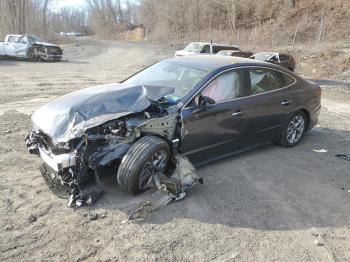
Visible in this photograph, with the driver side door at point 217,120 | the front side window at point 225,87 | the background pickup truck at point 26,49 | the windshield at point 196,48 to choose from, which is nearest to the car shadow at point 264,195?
the driver side door at point 217,120

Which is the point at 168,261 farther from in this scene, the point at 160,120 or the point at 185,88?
the point at 185,88

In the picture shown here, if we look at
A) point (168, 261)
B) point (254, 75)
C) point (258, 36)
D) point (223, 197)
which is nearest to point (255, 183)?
point (223, 197)

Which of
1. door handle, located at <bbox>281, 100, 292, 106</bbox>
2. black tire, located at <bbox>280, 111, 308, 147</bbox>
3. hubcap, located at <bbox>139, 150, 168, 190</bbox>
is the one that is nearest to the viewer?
hubcap, located at <bbox>139, 150, 168, 190</bbox>

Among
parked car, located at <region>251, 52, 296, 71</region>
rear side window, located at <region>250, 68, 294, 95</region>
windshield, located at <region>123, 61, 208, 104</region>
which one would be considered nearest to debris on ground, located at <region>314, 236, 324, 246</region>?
windshield, located at <region>123, 61, 208, 104</region>

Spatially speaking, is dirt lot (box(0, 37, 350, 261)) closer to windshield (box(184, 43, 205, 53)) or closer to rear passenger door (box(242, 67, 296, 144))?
rear passenger door (box(242, 67, 296, 144))

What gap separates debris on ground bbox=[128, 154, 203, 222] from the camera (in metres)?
4.69

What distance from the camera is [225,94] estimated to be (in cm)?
582

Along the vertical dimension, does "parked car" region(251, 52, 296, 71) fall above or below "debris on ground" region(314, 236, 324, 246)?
above

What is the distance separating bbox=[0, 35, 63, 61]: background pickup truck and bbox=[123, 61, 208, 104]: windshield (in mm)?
18648

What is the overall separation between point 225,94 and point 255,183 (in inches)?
52.9

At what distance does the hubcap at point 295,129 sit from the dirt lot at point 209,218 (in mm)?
592

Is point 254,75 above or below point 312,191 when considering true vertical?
above

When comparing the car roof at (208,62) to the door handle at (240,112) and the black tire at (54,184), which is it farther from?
the black tire at (54,184)

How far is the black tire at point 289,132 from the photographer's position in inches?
275
